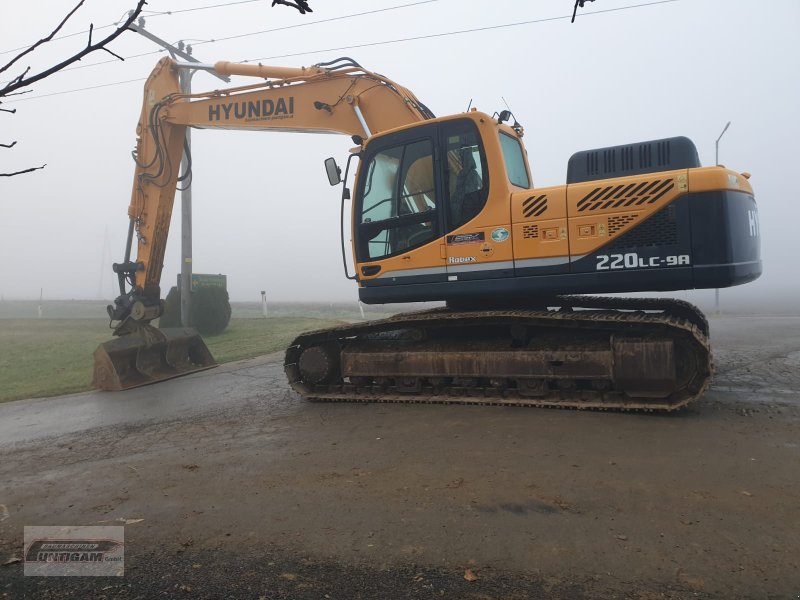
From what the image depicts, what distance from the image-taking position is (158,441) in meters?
4.96

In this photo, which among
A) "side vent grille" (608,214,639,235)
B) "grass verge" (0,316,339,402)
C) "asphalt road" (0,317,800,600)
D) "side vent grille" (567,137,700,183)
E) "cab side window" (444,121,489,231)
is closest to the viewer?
"asphalt road" (0,317,800,600)

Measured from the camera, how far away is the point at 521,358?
5164 mm

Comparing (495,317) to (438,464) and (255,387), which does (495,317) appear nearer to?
(438,464)

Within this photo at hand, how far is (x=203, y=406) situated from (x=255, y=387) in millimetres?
1062

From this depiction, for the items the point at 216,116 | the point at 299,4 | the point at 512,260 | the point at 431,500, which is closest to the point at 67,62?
the point at 299,4

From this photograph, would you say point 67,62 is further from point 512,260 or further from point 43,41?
point 512,260

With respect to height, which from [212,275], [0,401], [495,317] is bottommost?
[0,401]

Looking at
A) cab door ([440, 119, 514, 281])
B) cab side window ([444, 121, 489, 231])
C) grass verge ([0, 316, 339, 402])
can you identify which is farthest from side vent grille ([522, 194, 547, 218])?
grass verge ([0, 316, 339, 402])

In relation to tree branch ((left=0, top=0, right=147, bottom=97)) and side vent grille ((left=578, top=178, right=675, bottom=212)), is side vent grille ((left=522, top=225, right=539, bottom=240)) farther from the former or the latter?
tree branch ((left=0, top=0, right=147, bottom=97))

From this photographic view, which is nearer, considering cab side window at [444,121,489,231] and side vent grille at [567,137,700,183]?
side vent grille at [567,137,700,183]

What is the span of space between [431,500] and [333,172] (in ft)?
13.9

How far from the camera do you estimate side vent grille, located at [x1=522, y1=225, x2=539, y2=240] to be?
511 centimetres

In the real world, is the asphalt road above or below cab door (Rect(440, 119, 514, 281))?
below

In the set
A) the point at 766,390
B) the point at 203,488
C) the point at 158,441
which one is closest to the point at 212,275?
the point at 158,441
